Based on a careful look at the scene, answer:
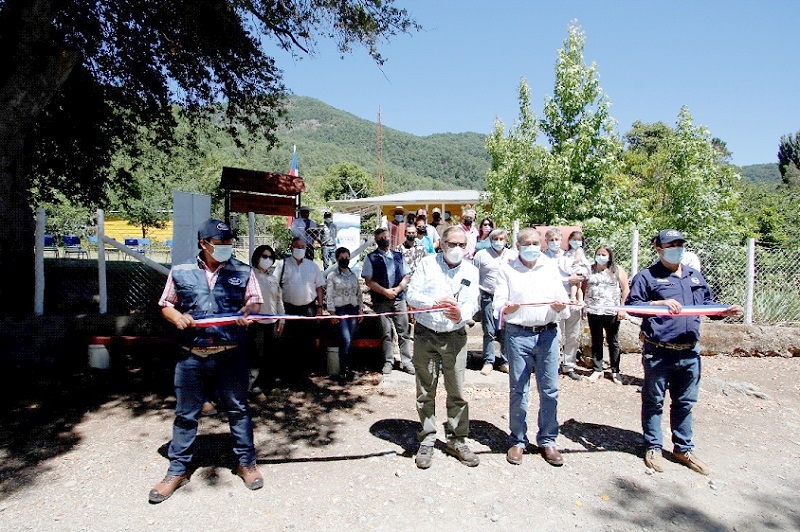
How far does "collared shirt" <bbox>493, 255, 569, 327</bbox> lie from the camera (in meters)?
4.35

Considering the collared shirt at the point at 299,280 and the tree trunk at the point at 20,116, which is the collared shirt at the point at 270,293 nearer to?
the collared shirt at the point at 299,280

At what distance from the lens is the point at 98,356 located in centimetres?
659

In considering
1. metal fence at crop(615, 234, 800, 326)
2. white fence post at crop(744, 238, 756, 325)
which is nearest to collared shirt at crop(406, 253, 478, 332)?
metal fence at crop(615, 234, 800, 326)

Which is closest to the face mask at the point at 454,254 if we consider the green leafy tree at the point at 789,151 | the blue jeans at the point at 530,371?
the blue jeans at the point at 530,371

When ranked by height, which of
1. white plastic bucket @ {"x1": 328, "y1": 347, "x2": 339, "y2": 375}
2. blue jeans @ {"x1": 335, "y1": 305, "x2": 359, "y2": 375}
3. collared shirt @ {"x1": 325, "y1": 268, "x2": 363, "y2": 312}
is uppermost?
collared shirt @ {"x1": 325, "y1": 268, "x2": 363, "y2": 312}

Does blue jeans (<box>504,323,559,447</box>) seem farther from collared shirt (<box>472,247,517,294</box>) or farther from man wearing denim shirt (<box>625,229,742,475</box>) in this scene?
collared shirt (<box>472,247,517,294</box>)

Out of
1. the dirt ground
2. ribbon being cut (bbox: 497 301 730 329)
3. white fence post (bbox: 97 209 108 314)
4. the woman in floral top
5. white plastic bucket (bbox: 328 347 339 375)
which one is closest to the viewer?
the dirt ground

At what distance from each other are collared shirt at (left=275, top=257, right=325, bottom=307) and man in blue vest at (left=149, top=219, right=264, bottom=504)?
2.37 metres

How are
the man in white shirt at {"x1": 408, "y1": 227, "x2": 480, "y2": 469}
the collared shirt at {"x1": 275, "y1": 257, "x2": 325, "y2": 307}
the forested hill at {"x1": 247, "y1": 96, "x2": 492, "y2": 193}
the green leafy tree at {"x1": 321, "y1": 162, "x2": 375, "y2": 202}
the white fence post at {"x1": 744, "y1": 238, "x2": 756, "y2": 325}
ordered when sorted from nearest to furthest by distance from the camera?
the man in white shirt at {"x1": 408, "y1": 227, "x2": 480, "y2": 469}, the collared shirt at {"x1": 275, "y1": 257, "x2": 325, "y2": 307}, the white fence post at {"x1": 744, "y1": 238, "x2": 756, "y2": 325}, the green leafy tree at {"x1": 321, "y1": 162, "x2": 375, "y2": 202}, the forested hill at {"x1": 247, "y1": 96, "x2": 492, "y2": 193}

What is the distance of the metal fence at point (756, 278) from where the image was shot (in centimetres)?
867

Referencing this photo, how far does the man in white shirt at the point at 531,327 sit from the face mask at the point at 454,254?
0.41 m

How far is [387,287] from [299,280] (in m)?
1.11

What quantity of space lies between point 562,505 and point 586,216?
31.1 feet

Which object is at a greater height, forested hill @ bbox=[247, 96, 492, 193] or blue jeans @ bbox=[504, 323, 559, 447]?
forested hill @ bbox=[247, 96, 492, 193]
